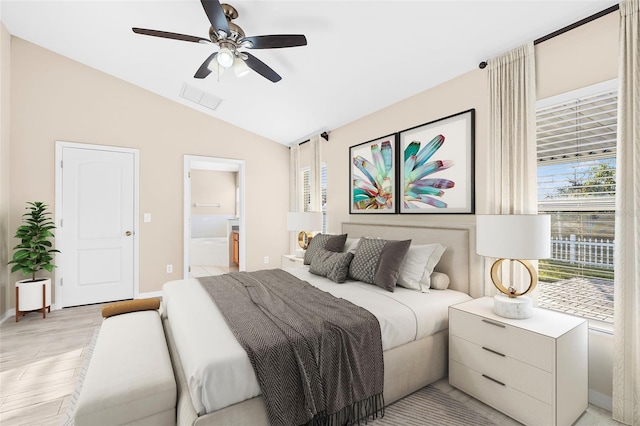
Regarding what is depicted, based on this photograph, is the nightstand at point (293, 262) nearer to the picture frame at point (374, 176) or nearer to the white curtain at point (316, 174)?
the white curtain at point (316, 174)

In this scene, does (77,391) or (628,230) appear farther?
(77,391)

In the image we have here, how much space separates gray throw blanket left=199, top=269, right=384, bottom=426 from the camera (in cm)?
145

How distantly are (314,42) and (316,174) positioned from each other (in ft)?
7.61

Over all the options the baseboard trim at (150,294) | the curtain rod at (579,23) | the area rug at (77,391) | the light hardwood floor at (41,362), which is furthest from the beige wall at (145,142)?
the curtain rod at (579,23)

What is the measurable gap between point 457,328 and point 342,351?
38.1 inches

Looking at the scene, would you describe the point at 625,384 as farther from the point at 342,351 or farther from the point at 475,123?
the point at 475,123

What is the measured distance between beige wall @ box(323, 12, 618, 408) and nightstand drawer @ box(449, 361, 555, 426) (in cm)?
63

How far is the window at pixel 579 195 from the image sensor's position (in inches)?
76.5

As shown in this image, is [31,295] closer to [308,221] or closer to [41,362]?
[41,362]

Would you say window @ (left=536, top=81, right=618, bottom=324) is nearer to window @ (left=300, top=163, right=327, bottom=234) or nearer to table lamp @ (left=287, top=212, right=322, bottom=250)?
table lamp @ (left=287, top=212, right=322, bottom=250)

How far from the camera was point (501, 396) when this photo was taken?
6.10 ft

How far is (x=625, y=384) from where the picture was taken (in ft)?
5.76

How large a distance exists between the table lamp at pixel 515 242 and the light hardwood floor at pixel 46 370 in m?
0.68

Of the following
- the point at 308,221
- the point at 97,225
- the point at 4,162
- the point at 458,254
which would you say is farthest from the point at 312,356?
the point at 4,162
